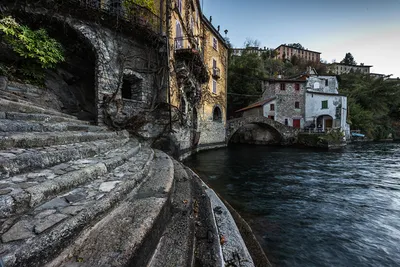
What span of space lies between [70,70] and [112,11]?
3.26 metres

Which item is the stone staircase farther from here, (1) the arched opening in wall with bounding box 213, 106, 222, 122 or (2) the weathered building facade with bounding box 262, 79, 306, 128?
(2) the weathered building facade with bounding box 262, 79, 306, 128

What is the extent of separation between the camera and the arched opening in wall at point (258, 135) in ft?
75.1

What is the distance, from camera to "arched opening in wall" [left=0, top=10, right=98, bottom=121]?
6.54 meters

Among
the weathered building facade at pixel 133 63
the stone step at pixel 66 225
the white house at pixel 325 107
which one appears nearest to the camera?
the stone step at pixel 66 225

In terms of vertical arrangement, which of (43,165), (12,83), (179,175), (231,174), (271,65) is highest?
(271,65)

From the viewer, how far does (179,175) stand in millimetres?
3918

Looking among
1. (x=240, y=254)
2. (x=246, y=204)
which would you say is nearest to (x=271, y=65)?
(x=246, y=204)

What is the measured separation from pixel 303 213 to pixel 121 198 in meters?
4.33

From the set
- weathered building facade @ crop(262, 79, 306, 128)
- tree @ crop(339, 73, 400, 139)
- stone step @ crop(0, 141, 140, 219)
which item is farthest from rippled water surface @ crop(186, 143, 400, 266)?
tree @ crop(339, 73, 400, 139)

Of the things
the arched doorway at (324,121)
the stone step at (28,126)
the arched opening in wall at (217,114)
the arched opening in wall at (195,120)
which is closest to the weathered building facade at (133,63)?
the stone step at (28,126)

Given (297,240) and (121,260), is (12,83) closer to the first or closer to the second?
(121,260)

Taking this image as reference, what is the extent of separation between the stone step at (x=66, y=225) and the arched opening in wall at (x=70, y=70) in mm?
6356

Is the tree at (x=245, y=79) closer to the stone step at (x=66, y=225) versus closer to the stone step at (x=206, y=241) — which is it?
the stone step at (x=206, y=241)

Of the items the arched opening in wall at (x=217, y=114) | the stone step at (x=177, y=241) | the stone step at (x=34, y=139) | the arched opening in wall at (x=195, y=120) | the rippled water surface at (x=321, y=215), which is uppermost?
the arched opening in wall at (x=217, y=114)
